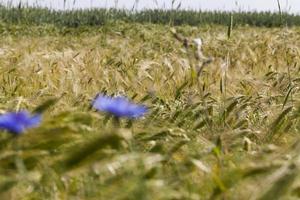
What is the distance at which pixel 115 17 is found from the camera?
2242cm

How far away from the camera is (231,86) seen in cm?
293

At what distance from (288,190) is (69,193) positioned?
1.15 feet

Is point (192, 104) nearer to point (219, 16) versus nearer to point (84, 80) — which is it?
point (84, 80)

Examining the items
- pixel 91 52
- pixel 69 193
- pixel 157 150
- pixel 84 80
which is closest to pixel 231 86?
pixel 84 80

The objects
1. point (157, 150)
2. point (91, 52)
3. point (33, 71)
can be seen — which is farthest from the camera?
point (91, 52)

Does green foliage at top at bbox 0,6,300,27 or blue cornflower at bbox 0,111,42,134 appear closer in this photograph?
blue cornflower at bbox 0,111,42,134

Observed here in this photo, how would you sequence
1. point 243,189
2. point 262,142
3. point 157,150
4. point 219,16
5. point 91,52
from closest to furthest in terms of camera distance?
point 243,189
point 157,150
point 262,142
point 91,52
point 219,16

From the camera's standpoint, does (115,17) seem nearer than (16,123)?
No

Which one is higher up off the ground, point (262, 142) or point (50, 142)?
point (50, 142)

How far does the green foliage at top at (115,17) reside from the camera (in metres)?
19.8

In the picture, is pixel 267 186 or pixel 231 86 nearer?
pixel 267 186

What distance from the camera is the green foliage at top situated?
19.8 m

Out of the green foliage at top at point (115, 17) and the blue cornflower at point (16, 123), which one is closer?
the blue cornflower at point (16, 123)

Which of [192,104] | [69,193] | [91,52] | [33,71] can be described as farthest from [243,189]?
[91,52]
